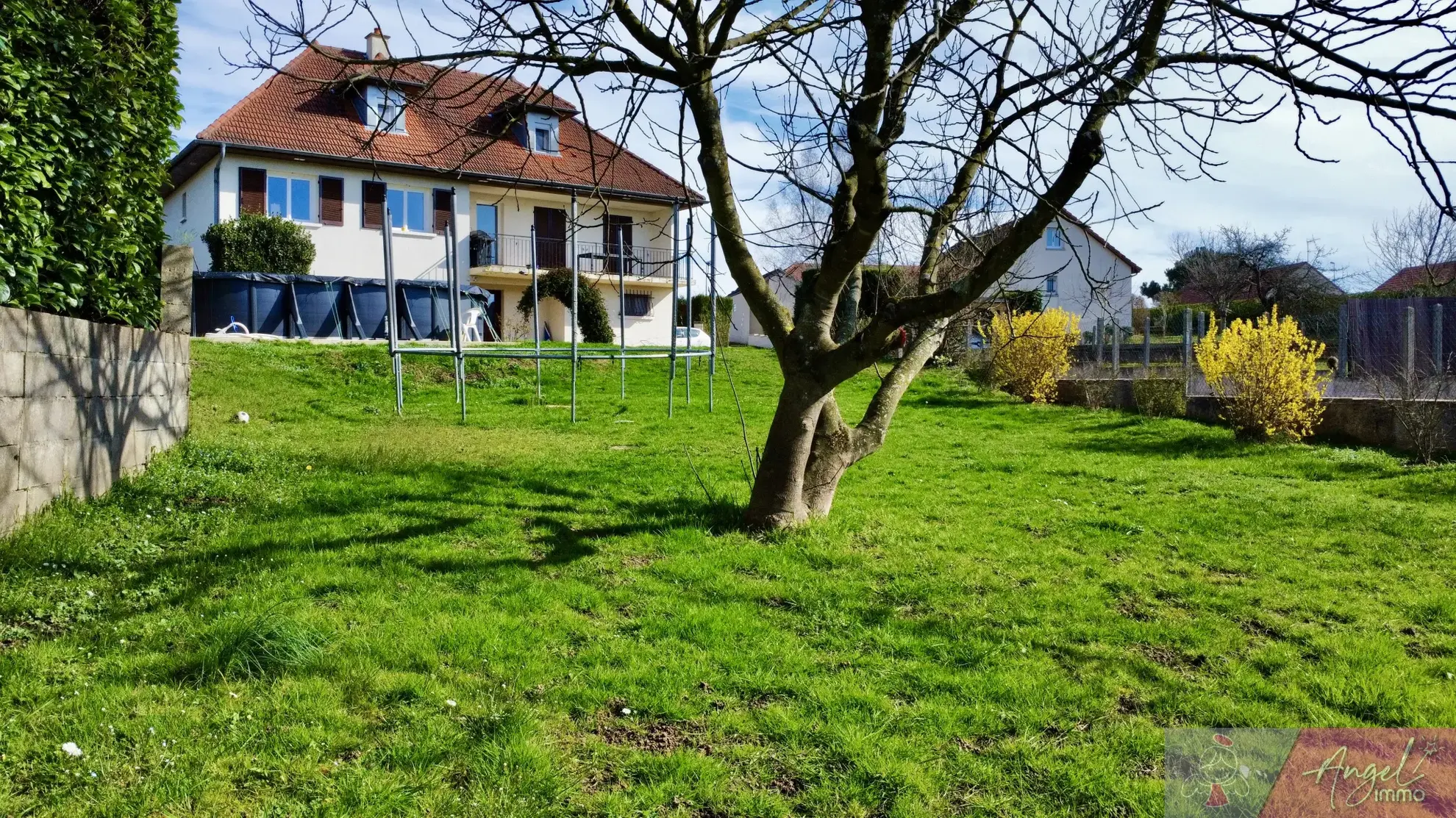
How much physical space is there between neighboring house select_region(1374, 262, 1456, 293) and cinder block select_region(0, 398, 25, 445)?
2099cm

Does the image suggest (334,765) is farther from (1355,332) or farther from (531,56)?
(1355,332)

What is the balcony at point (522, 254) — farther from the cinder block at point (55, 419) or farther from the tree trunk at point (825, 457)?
the cinder block at point (55, 419)

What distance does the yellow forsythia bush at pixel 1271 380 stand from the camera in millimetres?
11156

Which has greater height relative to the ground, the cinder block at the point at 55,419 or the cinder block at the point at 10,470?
the cinder block at the point at 55,419

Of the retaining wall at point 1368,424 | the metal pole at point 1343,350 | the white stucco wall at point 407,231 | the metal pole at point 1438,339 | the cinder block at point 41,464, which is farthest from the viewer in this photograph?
the white stucco wall at point 407,231

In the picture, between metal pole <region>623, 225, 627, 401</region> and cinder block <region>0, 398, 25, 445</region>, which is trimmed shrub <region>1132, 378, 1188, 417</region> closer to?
metal pole <region>623, 225, 627, 401</region>

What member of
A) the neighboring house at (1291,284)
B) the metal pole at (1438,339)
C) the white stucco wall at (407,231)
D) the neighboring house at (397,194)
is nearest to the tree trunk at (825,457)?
the metal pole at (1438,339)

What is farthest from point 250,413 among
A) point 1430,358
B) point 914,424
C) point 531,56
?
point 1430,358

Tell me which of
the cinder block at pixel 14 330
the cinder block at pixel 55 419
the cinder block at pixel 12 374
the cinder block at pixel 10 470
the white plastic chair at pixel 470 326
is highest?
the white plastic chair at pixel 470 326

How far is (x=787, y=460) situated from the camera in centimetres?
601

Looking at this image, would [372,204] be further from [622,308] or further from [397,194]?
[622,308]

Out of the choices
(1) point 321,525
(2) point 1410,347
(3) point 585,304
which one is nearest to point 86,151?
(1) point 321,525

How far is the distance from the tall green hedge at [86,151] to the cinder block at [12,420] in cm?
56

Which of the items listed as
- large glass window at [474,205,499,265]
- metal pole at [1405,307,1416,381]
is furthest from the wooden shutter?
metal pole at [1405,307,1416,381]
